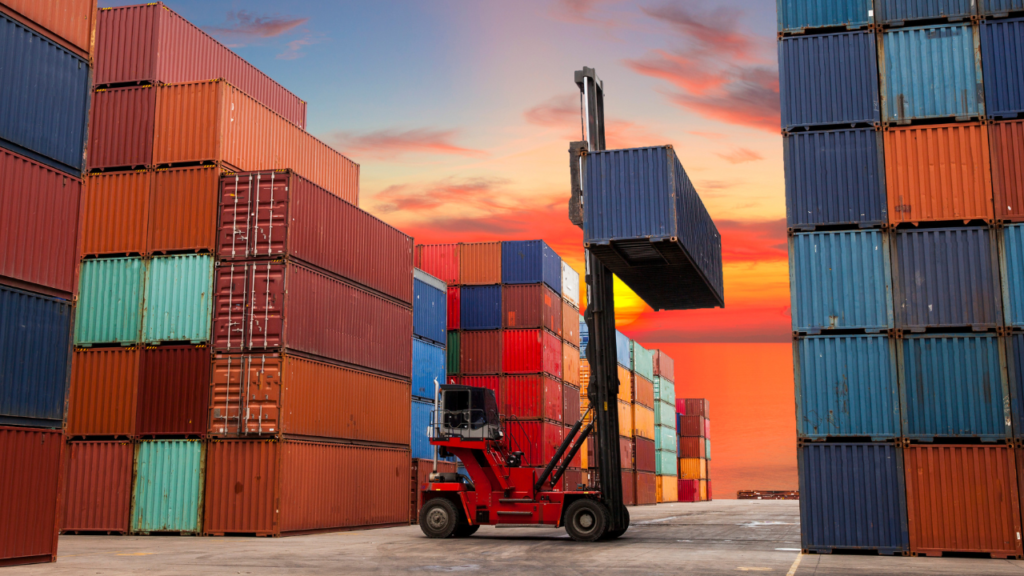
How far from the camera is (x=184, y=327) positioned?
80.5ft

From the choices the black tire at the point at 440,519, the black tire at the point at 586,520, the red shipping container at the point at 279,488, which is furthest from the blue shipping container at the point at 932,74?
the red shipping container at the point at 279,488

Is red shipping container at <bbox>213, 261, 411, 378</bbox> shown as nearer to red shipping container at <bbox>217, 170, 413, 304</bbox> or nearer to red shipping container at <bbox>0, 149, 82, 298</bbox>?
red shipping container at <bbox>217, 170, 413, 304</bbox>

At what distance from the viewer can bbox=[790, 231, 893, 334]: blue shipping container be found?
747 inches

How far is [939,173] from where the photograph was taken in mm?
19078

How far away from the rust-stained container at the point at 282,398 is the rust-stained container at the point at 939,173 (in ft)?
51.7

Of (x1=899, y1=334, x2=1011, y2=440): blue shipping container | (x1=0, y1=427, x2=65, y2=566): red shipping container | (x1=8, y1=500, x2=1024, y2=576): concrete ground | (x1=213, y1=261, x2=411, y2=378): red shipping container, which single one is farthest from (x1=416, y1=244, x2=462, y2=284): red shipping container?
(x1=0, y1=427, x2=65, y2=566): red shipping container

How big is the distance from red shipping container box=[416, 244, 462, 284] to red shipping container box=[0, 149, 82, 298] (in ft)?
78.4

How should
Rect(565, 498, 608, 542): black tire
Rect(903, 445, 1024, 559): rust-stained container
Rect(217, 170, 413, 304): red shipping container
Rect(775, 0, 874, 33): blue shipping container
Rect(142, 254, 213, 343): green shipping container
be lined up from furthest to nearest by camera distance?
Rect(217, 170, 413, 304): red shipping container
Rect(142, 254, 213, 343): green shipping container
Rect(565, 498, 608, 542): black tire
Rect(775, 0, 874, 33): blue shipping container
Rect(903, 445, 1024, 559): rust-stained container

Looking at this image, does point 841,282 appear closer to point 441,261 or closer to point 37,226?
point 37,226

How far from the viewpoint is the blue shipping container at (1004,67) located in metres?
19.0

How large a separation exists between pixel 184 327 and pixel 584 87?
12737 mm

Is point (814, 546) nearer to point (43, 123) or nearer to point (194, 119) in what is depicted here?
point (43, 123)

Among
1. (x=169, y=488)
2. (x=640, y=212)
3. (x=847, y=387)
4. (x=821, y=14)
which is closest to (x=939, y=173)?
(x=821, y=14)

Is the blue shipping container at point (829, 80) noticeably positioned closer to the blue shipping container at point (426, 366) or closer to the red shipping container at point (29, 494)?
the red shipping container at point (29, 494)
